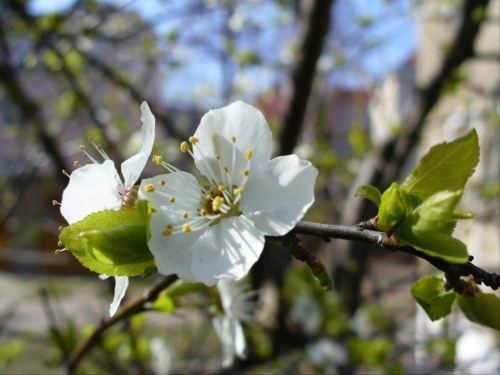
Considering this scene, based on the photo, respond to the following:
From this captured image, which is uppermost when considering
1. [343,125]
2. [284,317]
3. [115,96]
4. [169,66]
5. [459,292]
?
[459,292]

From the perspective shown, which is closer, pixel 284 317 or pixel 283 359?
pixel 283 359

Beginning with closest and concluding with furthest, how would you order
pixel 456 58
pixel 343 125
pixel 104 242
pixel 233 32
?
pixel 104 242 → pixel 456 58 → pixel 233 32 → pixel 343 125

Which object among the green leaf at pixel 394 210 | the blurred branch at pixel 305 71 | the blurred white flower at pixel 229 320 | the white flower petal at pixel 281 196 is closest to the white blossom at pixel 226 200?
the white flower petal at pixel 281 196

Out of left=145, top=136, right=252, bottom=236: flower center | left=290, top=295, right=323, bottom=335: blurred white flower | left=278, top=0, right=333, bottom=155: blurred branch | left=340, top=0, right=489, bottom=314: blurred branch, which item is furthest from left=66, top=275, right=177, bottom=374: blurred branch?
left=340, top=0, right=489, bottom=314: blurred branch

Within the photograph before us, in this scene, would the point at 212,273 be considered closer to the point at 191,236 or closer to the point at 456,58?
the point at 191,236

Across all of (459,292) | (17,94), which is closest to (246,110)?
(459,292)

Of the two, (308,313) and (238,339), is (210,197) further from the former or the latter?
(308,313)
